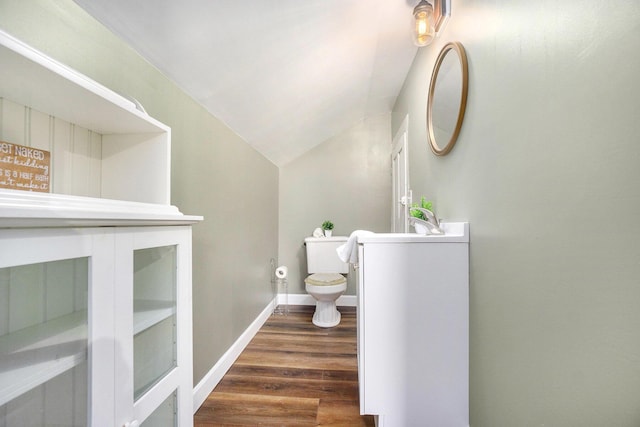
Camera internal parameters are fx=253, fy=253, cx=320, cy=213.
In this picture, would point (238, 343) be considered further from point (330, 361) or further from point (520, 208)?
point (520, 208)

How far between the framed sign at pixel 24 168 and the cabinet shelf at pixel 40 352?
341mm

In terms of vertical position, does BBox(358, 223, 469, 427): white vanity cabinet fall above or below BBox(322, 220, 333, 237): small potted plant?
below

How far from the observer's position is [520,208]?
30.1 inches

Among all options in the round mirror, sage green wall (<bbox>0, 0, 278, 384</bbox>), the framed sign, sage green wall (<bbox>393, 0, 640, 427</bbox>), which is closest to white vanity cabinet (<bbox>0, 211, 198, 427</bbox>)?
the framed sign

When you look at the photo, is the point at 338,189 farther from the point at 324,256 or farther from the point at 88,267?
the point at 88,267

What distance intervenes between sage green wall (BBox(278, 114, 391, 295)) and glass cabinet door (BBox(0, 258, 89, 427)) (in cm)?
244

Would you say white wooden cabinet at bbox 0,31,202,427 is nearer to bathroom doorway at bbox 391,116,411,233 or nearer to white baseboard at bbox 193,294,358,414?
white baseboard at bbox 193,294,358,414

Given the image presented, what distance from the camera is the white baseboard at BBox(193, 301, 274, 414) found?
137 centimetres

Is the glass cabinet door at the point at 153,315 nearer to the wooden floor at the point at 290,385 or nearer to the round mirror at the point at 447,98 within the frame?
the wooden floor at the point at 290,385

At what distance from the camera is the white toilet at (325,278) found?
229cm

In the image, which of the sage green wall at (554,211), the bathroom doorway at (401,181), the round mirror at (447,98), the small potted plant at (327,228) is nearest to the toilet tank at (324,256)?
the small potted plant at (327,228)

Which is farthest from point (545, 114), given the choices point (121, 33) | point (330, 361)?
point (330, 361)

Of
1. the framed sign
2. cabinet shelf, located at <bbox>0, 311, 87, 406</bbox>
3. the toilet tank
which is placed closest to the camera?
cabinet shelf, located at <bbox>0, 311, 87, 406</bbox>

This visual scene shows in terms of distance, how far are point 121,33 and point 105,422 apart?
1215 millimetres
